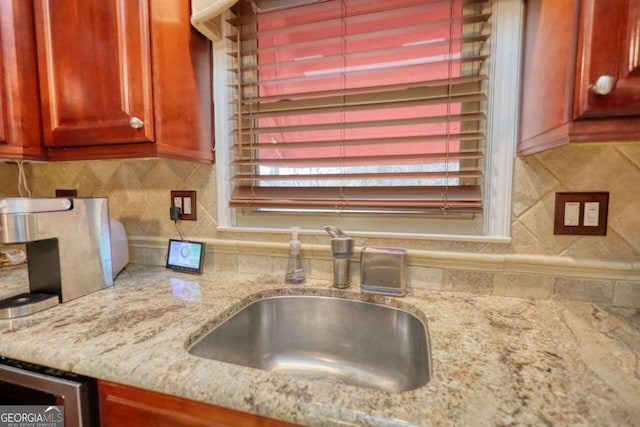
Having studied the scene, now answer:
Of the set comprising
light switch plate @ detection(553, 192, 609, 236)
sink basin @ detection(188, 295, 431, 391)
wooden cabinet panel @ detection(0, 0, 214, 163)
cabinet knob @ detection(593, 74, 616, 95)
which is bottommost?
sink basin @ detection(188, 295, 431, 391)

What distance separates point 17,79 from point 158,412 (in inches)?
41.6

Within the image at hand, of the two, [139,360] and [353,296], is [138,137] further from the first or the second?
[353,296]

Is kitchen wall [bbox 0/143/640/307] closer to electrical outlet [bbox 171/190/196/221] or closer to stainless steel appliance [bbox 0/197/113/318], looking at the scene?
electrical outlet [bbox 171/190/196/221]

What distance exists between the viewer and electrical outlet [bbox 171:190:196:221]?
116cm

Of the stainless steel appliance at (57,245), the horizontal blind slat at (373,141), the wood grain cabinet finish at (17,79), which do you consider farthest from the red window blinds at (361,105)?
the wood grain cabinet finish at (17,79)

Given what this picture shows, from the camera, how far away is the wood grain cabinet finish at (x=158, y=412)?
19.2 inches

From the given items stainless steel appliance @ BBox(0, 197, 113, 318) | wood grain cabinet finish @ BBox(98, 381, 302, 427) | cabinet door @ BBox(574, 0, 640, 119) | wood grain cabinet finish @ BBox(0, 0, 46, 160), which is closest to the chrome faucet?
wood grain cabinet finish @ BBox(98, 381, 302, 427)

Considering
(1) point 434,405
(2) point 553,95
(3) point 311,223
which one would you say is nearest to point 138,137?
(3) point 311,223

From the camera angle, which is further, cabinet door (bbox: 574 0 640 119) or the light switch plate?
the light switch plate

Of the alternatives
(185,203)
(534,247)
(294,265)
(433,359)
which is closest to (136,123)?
(185,203)

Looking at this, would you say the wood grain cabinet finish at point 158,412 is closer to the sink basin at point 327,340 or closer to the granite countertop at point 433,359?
the granite countertop at point 433,359

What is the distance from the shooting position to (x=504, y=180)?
0.87 metres

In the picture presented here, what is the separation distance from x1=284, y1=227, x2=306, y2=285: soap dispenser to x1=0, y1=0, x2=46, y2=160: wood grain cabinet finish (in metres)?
0.88

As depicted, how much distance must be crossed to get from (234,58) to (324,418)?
1.14m
